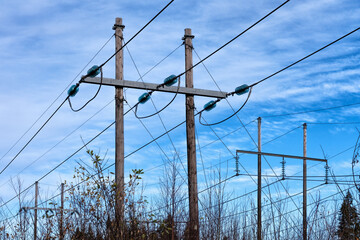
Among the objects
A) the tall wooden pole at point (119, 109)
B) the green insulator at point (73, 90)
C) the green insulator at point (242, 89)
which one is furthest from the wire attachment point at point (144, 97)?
the green insulator at point (242, 89)

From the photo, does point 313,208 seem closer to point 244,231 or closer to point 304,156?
point 244,231

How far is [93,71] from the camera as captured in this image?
12336 mm

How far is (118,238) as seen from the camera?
8.45 m

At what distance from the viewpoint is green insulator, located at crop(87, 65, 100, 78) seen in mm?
→ 12305

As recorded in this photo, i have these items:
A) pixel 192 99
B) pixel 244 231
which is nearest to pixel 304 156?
pixel 192 99

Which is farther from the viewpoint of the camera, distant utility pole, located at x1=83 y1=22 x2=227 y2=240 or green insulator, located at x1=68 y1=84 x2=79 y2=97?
green insulator, located at x1=68 y1=84 x2=79 y2=97

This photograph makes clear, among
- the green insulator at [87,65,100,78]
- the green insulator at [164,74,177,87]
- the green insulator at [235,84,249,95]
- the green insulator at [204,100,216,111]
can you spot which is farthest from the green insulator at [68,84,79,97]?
the green insulator at [235,84,249,95]

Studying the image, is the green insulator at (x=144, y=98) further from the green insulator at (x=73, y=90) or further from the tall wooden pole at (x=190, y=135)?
the green insulator at (x=73, y=90)

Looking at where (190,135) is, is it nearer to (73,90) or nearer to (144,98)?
(144,98)

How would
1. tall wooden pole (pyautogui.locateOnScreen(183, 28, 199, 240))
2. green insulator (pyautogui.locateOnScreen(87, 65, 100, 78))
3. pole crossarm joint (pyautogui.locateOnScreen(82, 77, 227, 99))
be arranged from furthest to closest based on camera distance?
pole crossarm joint (pyautogui.locateOnScreen(82, 77, 227, 99)), green insulator (pyautogui.locateOnScreen(87, 65, 100, 78)), tall wooden pole (pyautogui.locateOnScreen(183, 28, 199, 240))

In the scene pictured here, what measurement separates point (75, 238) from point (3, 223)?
2720 millimetres

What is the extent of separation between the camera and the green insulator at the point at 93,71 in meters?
12.3

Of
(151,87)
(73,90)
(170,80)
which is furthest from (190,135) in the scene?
(73,90)

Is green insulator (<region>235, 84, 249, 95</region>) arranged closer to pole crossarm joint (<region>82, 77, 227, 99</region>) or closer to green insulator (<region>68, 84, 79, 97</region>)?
pole crossarm joint (<region>82, 77, 227, 99</region>)
